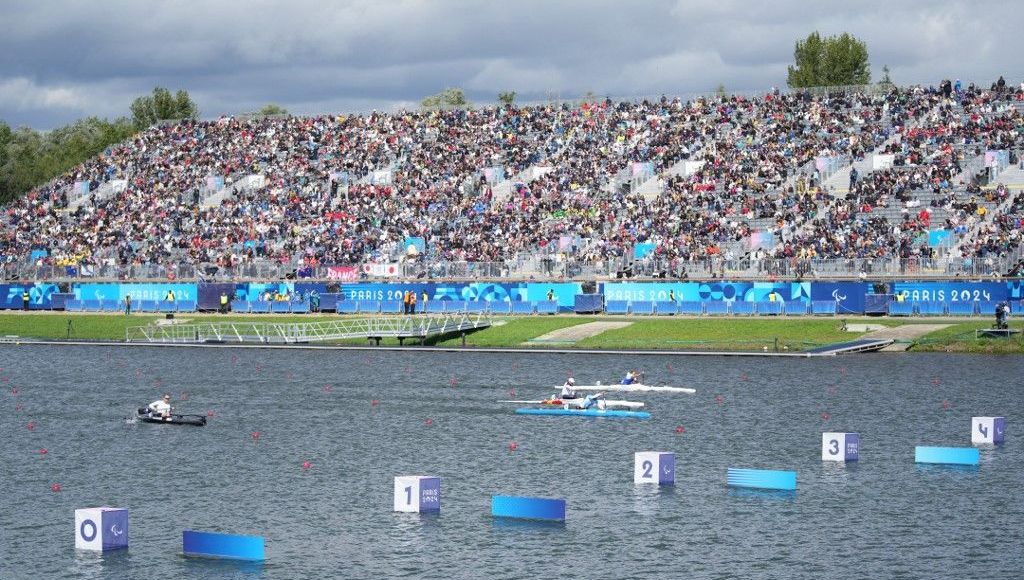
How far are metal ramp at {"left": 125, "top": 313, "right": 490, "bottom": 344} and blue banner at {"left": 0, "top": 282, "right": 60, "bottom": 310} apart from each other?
720 inches

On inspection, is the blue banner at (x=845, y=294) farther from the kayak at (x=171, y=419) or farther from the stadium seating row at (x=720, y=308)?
the kayak at (x=171, y=419)

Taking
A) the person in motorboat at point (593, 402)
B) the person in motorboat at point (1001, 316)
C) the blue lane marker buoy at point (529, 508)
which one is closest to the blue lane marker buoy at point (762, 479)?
the blue lane marker buoy at point (529, 508)

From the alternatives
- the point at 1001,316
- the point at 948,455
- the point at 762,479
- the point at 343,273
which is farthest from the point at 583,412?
the point at 343,273

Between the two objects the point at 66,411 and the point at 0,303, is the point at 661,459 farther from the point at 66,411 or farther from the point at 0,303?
the point at 0,303

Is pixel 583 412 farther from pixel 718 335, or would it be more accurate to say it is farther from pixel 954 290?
pixel 954 290

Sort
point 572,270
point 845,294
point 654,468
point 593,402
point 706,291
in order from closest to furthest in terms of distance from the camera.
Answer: point 654,468
point 593,402
point 845,294
point 706,291
point 572,270

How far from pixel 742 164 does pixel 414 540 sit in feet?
261

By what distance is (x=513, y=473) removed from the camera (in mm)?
52062

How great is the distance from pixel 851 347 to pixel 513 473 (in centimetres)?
4369

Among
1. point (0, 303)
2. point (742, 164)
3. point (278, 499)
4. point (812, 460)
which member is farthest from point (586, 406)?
point (0, 303)

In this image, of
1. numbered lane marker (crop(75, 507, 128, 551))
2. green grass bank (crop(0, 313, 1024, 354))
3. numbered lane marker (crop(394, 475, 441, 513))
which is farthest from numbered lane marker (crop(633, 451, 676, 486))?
green grass bank (crop(0, 313, 1024, 354))

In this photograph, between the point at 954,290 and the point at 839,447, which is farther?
the point at 954,290

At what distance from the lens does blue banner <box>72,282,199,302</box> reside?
120 meters

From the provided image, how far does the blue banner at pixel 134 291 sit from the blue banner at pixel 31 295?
2.56 m
